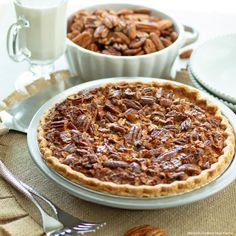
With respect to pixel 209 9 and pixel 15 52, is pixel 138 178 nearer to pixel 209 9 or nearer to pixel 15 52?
pixel 15 52

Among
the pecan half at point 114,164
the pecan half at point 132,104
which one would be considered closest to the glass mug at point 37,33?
the pecan half at point 132,104

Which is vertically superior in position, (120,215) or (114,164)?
(114,164)

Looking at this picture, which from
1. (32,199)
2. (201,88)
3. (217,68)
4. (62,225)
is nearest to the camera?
(62,225)

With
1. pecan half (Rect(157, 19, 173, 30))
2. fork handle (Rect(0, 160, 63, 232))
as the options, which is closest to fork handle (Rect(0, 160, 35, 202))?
fork handle (Rect(0, 160, 63, 232))

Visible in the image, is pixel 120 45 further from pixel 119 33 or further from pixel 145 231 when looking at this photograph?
pixel 145 231

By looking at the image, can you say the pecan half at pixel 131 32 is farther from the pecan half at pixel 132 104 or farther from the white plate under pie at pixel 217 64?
the pecan half at pixel 132 104

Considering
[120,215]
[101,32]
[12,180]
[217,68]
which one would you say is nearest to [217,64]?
[217,68]

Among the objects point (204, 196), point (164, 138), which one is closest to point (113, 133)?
point (164, 138)

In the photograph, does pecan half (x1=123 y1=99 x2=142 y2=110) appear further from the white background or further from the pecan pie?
the white background
